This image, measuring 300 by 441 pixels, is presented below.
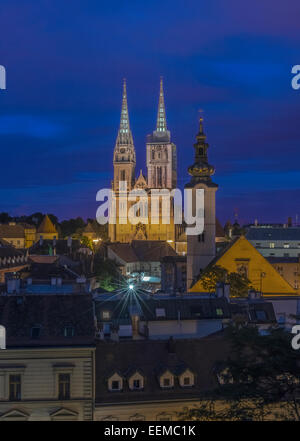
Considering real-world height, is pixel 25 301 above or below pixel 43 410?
above

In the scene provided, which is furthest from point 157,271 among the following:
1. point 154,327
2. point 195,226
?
point 154,327

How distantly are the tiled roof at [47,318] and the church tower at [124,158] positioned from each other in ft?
493

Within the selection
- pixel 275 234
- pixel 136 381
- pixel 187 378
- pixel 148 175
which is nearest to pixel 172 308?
pixel 187 378

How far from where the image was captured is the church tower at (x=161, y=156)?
187000mm

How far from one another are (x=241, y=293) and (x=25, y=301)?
25844 millimetres

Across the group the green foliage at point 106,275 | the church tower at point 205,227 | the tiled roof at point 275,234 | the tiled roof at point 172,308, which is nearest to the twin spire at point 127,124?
the tiled roof at point 275,234

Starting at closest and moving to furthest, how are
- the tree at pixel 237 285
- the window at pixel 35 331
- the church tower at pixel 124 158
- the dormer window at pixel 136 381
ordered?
the dormer window at pixel 136 381
the window at pixel 35 331
the tree at pixel 237 285
the church tower at pixel 124 158

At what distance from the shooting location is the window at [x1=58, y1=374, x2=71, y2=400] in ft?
95.2

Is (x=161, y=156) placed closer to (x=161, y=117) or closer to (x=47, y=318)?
(x=161, y=117)

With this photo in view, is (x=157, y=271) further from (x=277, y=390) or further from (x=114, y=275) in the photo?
(x=277, y=390)

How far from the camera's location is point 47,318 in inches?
1253

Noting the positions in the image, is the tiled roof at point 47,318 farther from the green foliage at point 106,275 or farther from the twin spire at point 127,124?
the twin spire at point 127,124

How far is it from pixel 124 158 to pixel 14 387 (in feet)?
535
